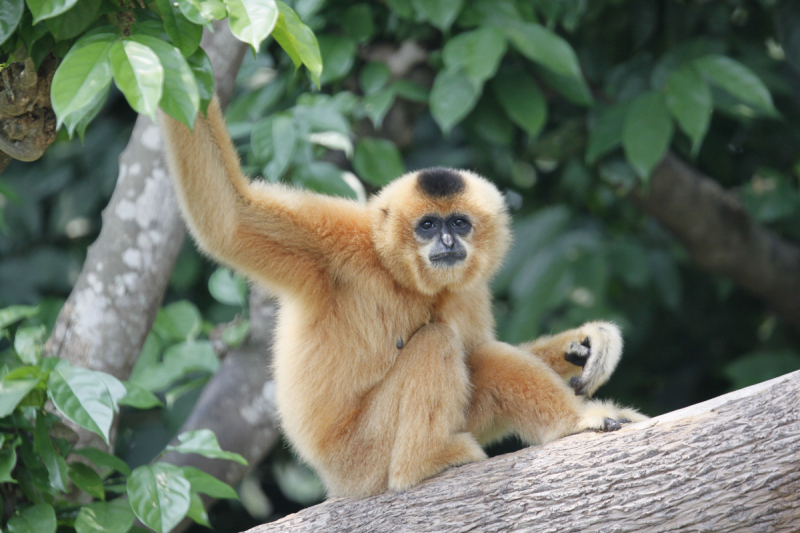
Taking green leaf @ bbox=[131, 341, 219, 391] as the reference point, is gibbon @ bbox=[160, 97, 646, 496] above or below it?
above

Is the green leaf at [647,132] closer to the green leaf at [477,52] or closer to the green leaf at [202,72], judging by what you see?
the green leaf at [477,52]

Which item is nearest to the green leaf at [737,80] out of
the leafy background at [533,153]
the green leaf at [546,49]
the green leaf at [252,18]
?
the leafy background at [533,153]

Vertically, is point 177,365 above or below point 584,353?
below

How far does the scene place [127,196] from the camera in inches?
148

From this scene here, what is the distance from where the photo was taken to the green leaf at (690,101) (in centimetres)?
411

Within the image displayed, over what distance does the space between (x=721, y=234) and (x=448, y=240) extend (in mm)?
3257

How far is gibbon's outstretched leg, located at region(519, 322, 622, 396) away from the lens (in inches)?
127

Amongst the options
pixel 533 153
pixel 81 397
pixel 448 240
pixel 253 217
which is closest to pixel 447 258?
pixel 448 240

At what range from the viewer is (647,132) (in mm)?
4344

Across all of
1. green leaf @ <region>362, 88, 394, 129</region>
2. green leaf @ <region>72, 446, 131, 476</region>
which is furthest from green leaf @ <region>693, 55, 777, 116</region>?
green leaf @ <region>72, 446, 131, 476</region>

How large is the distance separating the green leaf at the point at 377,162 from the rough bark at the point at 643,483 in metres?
2.07

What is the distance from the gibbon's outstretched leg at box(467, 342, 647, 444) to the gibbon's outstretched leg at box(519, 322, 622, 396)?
11 centimetres

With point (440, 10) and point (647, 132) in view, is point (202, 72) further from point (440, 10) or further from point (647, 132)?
point (647, 132)

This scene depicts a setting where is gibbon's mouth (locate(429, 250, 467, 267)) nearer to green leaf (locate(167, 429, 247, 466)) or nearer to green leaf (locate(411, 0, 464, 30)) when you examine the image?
green leaf (locate(167, 429, 247, 466))
